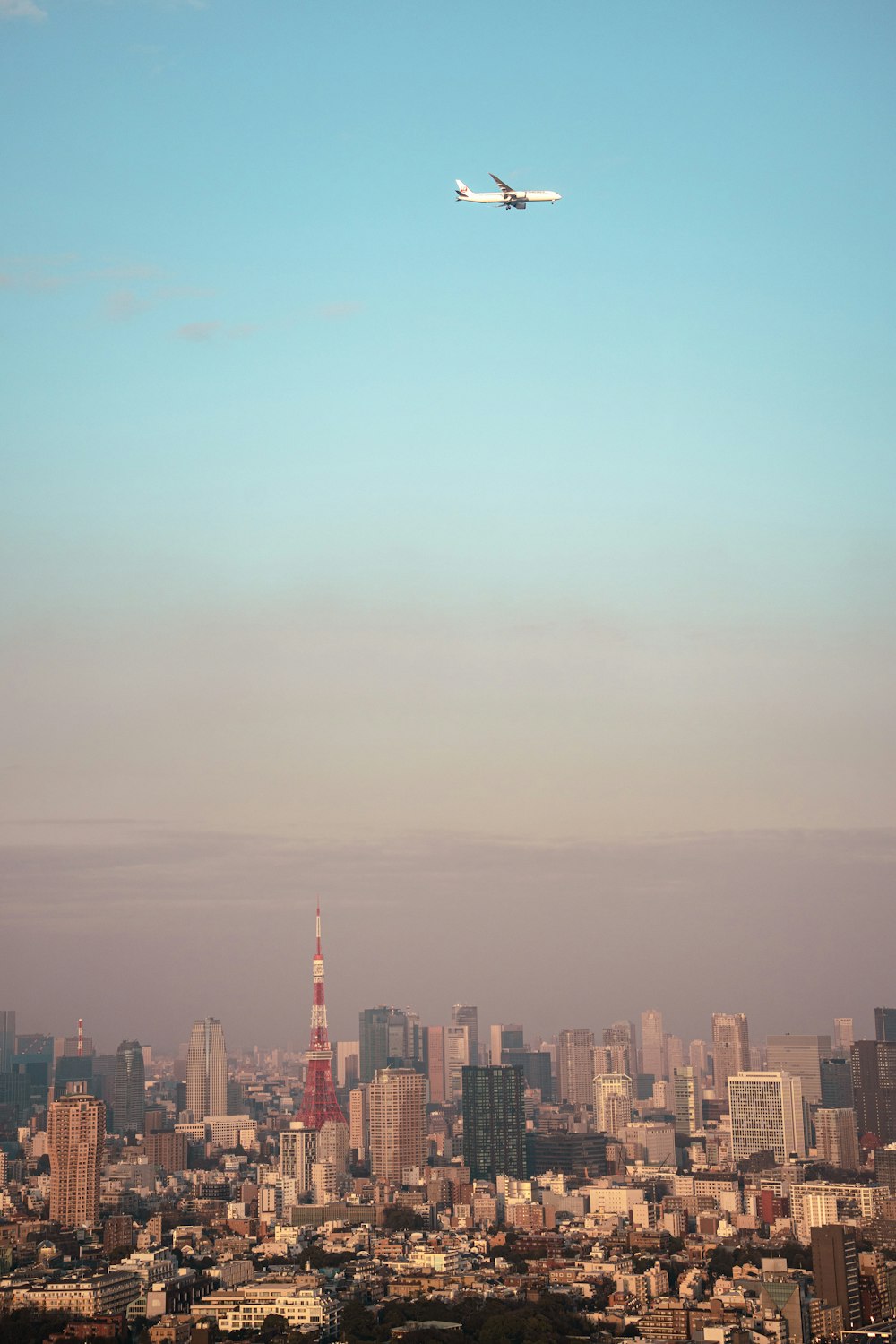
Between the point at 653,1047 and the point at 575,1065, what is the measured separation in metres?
4.56

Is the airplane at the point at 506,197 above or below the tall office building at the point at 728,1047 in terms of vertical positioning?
above

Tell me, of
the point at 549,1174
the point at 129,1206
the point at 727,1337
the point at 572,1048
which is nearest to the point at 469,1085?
the point at 549,1174

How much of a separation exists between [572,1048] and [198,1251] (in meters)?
30.0

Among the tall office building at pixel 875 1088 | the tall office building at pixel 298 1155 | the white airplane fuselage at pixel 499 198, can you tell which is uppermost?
the white airplane fuselage at pixel 499 198

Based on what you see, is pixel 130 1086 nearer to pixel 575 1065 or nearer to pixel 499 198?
pixel 575 1065

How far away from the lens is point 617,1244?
93.5ft

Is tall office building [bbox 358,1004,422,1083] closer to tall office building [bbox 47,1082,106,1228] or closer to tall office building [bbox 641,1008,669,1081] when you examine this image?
tall office building [bbox 641,1008,669,1081]

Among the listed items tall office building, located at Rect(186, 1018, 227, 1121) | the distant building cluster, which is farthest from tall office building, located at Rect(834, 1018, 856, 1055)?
tall office building, located at Rect(186, 1018, 227, 1121)

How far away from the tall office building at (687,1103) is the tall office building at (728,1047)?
2.43ft

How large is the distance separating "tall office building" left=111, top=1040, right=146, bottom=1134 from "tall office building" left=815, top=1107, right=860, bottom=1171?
62.3 feet

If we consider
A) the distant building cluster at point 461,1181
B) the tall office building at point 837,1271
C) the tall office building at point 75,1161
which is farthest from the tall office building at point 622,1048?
the tall office building at point 837,1271

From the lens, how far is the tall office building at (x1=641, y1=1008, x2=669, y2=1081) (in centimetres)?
5869

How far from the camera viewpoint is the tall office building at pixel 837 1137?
130ft

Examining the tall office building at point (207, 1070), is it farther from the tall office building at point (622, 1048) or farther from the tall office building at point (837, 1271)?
the tall office building at point (837, 1271)
